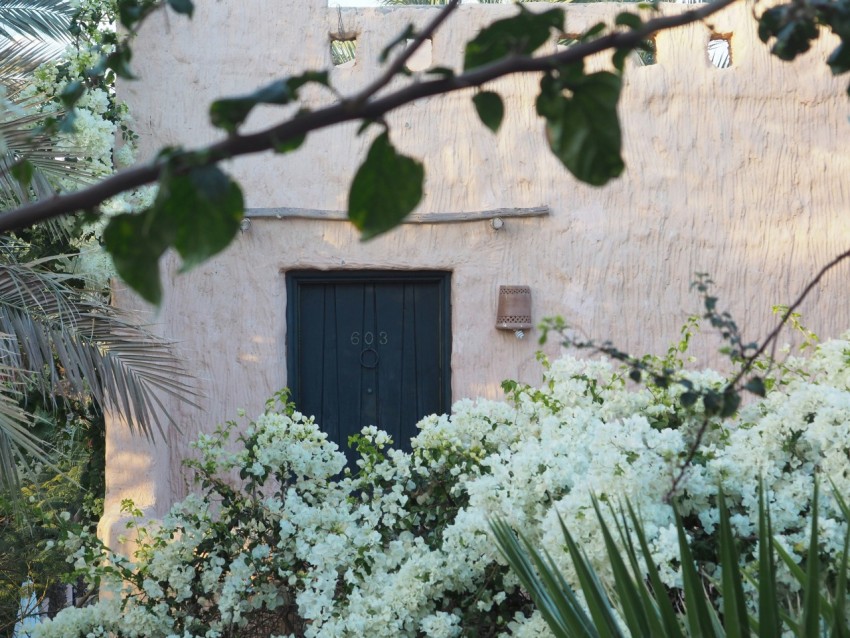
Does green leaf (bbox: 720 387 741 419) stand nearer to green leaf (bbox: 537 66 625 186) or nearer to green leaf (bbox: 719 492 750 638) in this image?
green leaf (bbox: 537 66 625 186)

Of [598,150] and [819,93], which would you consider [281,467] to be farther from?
[819,93]

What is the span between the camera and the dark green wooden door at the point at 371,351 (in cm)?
571

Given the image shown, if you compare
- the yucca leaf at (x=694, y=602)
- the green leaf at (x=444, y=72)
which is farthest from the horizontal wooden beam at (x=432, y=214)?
the green leaf at (x=444, y=72)

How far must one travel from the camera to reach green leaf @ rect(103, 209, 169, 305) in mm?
850

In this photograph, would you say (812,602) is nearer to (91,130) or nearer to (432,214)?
(432,214)

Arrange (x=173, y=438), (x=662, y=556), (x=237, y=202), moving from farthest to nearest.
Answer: (x=173, y=438) → (x=662, y=556) → (x=237, y=202)

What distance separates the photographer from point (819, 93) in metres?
5.70

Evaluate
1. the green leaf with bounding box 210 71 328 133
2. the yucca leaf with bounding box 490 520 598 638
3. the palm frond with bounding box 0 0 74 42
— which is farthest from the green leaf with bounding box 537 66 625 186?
the palm frond with bounding box 0 0 74 42

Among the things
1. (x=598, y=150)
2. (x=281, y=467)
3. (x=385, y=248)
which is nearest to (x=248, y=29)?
(x=385, y=248)

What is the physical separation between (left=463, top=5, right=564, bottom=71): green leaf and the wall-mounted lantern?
4.52 metres

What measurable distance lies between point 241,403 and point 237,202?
4.81 meters

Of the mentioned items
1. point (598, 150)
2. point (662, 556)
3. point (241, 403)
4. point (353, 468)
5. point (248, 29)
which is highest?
point (248, 29)

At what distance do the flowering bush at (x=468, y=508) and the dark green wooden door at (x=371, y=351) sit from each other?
1567mm

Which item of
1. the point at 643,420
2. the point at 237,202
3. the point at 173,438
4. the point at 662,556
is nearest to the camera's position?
the point at 237,202
